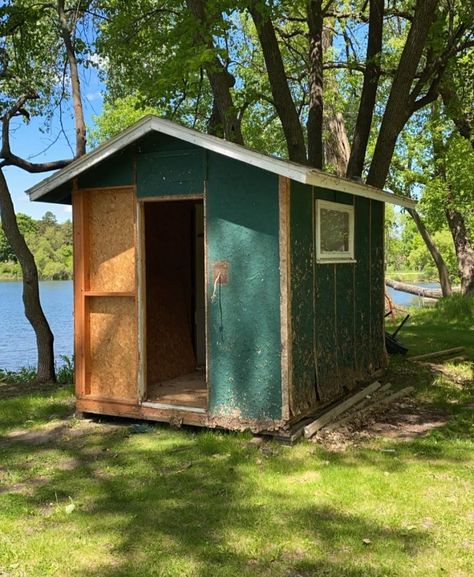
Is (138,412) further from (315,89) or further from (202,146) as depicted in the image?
(315,89)

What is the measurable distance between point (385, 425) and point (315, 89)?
5.60 meters

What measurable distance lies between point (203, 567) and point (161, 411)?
271 cm

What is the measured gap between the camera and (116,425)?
240 inches

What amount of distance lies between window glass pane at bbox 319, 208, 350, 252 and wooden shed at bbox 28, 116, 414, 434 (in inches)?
0.9

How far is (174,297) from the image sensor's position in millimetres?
7941

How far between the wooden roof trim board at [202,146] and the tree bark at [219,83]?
2.57 m

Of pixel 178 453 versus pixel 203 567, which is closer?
pixel 203 567

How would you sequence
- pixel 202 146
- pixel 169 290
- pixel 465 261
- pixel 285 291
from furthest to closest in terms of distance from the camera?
pixel 465 261 → pixel 169 290 → pixel 202 146 → pixel 285 291

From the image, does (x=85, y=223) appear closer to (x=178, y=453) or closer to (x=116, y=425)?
(x=116, y=425)

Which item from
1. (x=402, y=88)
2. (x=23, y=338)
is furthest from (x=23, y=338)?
(x=402, y=88)

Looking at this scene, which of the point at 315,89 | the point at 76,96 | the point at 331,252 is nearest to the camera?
the point at 331,252

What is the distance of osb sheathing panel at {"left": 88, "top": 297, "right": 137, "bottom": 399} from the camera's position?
6.05 meters

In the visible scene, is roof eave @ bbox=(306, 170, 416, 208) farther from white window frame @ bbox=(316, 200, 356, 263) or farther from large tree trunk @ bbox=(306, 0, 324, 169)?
large tree trunk @ bbox=(306, 0, 324, 169)

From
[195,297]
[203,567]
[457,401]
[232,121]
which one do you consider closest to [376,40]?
[232,121]
